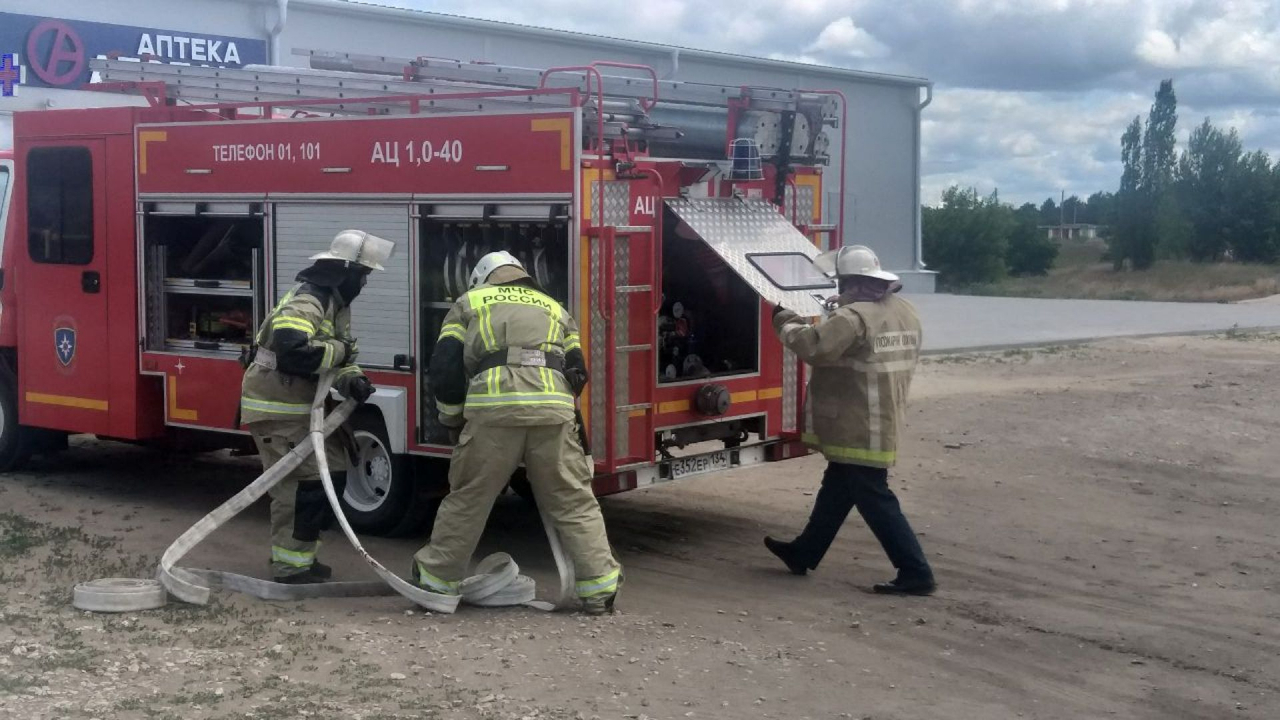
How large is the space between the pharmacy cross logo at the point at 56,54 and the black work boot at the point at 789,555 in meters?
14.0

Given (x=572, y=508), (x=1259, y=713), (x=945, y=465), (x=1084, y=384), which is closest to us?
(x=1259, y=713)

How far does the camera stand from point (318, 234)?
8438mm

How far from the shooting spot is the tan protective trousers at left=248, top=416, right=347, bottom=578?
732cm

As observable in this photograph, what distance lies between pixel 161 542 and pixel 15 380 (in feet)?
8.63

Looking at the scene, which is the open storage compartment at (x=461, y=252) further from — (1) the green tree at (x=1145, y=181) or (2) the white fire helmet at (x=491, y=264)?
(1) the green tree at (x=1145, y=181)

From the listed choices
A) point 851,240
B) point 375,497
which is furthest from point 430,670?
point 851,240

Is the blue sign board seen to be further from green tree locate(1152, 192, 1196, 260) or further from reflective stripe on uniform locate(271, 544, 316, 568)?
green tree locate(1152, 192, 1196, 260)

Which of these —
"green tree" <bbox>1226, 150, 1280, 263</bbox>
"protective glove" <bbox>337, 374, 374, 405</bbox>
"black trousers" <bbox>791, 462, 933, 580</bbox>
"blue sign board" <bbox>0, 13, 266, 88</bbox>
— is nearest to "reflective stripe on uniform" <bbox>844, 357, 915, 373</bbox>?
"black trousers" <bbox>791, 462, 933, 580</bbox>

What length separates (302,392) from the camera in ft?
24.2

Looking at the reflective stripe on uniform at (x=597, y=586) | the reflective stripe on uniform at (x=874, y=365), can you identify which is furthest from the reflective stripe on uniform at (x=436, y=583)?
the reflective stripe on uniform at (x=874, y=365)

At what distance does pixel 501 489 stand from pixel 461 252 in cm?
171

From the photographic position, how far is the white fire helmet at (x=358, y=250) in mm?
7379

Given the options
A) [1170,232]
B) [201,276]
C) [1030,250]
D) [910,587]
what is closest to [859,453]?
[910,587]

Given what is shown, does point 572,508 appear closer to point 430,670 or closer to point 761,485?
point 430,670
